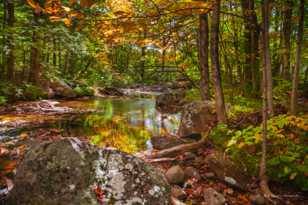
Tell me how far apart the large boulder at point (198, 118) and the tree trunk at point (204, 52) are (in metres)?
0.61

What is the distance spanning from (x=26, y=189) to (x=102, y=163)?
0.85 meters

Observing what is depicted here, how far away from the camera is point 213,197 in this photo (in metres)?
3.50

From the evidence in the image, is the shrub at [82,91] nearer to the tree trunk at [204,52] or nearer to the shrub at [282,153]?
the tree trunk at [204,52]

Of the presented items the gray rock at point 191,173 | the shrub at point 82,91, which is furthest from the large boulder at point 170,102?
the gray rock at point 191,173

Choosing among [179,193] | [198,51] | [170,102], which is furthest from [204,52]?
[170,102]

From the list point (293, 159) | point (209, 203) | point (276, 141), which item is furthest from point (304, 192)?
point (209, 203)

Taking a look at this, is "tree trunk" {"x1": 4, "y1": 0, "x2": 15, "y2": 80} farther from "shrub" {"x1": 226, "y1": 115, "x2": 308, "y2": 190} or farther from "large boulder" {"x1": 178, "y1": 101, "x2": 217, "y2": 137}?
"shrub" {"x1": 226, "y1": 115, "x2": 308, "y2": 190}

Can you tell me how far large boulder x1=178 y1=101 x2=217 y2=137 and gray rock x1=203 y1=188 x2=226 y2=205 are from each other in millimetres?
2680

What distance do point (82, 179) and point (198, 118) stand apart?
413 centimetres

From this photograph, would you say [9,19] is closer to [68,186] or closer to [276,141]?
[68,186]

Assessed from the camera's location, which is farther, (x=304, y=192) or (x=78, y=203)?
(x=304, y=192)

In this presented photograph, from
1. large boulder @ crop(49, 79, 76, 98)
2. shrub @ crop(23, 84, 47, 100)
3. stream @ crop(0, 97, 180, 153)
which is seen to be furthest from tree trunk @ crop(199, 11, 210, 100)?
large boulder @ crop(49, 79, 76, 98)

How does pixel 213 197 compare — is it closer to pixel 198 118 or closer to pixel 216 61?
pixel 216 61

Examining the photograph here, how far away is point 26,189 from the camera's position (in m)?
2.85
